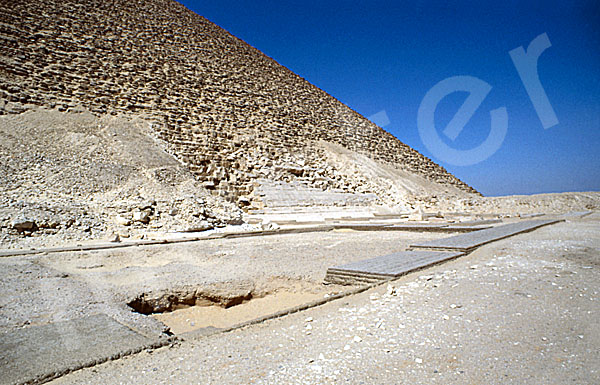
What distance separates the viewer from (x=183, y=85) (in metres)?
29.3

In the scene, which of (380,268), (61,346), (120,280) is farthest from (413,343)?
(120,280)

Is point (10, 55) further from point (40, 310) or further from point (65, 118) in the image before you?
point (40, 310)

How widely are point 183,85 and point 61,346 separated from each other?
29.5 meters

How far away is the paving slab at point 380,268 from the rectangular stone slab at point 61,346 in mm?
2423

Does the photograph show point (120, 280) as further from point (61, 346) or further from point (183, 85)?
point (183, 85)

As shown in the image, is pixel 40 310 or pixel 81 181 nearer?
pixel 40 310

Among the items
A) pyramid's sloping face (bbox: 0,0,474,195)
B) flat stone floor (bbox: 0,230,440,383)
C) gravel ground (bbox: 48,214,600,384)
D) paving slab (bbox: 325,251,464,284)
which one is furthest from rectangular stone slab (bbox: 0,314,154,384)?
pyramid's sloping face (bbox: 0,0,474,195)

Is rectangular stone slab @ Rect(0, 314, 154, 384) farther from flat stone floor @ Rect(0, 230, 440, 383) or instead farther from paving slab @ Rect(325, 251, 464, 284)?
paving slab @ Rect(325, 251, 464, 284)

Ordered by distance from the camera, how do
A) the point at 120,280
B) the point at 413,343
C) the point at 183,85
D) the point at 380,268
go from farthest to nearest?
1. the point at 183,85
2. the point at 120,280
3. the point at 380,268
4. the point at 413,343

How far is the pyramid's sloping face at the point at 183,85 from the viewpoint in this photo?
68.3 feet

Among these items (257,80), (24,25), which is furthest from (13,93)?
(257,80)

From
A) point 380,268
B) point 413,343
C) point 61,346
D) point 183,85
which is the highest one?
point 183,85

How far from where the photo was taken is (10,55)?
2128cm

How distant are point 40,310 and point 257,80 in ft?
122
